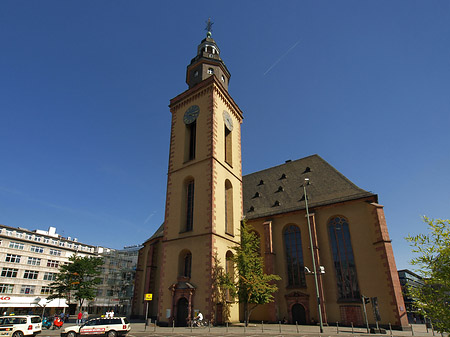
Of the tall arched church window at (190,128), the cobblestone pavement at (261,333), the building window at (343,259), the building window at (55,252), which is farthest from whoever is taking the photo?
the building window at (55,252)

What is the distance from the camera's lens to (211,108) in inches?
1239

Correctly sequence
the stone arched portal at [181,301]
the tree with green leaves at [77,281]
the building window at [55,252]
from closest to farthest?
the stone arched portal at [181,301]
the tree with green leaves at [77,281]
the building window at [55,252]

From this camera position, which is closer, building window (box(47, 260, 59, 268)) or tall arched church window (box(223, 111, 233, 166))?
tall arched church window (box(223, 111, 233, 166))

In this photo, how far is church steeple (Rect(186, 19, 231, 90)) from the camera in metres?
35.3

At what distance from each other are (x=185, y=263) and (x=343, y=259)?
46.8ft

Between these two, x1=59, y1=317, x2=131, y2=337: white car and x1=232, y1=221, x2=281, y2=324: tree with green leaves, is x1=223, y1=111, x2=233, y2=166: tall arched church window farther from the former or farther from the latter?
x1=59, y1=317, x2=131, y2=337: white car

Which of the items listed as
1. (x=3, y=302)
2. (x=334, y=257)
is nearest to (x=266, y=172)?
(x=334, y=257)

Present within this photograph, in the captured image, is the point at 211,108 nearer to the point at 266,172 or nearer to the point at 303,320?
the point at 266,172

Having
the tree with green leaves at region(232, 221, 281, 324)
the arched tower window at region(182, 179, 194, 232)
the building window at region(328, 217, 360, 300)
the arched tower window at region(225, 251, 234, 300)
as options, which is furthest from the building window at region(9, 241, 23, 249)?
the building window at region(328, 217, 360, 300)

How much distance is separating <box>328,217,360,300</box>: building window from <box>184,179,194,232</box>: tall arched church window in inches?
524

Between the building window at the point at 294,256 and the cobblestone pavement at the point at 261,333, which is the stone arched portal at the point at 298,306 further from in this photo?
the cobblestone pavement at the point at 261,333

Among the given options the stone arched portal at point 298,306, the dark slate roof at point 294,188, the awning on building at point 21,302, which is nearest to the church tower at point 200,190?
the dark slate roof at point 294,188

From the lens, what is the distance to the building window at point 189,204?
28295 mm

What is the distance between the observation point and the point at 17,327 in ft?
59.5
